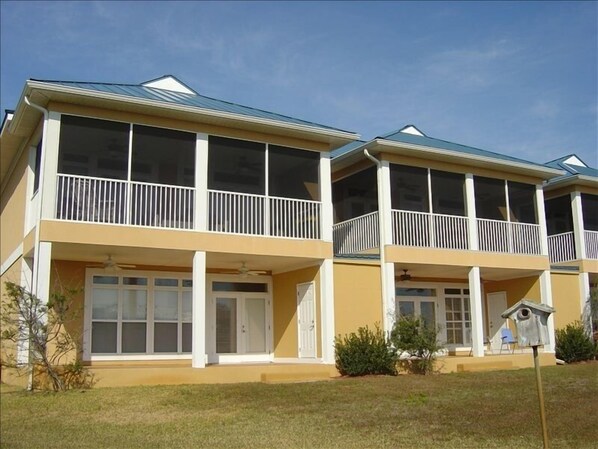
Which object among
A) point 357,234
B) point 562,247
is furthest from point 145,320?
point 562,247

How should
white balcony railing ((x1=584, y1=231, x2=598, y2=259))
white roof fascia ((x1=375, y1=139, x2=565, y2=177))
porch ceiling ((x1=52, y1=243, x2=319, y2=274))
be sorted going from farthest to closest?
white balcony railing ((x1=584, y1=231, x2=598, y2=259))
white roof fascia ((x1=375, y1=139, x2=565, y2=177))
porch ceiling ((x1=52, y1=243, x2=319, y2=274))

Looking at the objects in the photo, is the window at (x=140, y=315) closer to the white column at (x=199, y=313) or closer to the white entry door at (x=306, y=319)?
the white column at (x=199, y=313)

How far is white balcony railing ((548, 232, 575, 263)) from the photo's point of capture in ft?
76.3

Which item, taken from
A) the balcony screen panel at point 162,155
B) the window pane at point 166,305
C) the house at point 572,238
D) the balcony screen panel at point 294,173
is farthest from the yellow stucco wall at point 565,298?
the balcony screen panel at point 162,155

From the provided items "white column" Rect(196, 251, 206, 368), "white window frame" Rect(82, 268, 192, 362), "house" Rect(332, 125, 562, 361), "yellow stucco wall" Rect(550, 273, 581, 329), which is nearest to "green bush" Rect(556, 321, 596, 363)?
"house" Rect(332, 125, 562, 361)

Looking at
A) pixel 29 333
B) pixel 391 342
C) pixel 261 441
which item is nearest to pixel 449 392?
pixel 391 342

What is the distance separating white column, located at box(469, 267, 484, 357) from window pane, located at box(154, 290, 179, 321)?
8208mm

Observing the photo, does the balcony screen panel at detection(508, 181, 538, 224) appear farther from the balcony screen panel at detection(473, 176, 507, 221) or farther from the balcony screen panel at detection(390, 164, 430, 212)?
the balcony screen panel at detection(390, 164, 430, 212)

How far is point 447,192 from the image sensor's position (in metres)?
22.4

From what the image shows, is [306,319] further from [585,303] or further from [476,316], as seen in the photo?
[585,303]

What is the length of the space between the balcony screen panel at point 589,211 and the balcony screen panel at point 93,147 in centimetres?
1563

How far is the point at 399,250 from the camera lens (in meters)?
18.4

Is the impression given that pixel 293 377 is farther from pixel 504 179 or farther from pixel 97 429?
pixel 504 179

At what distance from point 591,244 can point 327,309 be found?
11.2 metres
